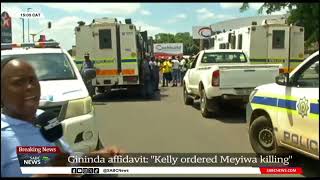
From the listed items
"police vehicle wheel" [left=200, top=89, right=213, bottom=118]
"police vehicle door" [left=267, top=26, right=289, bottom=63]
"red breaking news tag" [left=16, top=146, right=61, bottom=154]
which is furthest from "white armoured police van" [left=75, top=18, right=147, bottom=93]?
"red breaking news tag" [left=16, top=146, right=61, bottom=154]

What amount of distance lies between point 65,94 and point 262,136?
295 centimetres

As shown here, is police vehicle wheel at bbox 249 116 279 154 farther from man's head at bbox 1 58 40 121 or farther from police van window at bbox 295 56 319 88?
man's head at bbox 1 58 40 121

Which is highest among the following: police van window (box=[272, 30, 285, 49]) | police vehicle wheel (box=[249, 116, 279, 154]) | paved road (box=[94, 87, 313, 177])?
police van window (box=[272, 30, 285, 49])

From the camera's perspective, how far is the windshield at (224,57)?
14703mm

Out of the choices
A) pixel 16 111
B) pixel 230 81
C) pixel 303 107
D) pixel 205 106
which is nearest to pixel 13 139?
pixel 16 111

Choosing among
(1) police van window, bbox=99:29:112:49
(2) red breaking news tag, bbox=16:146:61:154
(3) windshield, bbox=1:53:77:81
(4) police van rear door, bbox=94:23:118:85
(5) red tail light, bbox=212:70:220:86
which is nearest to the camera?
(2) red breaking news tag, bbox=16:146:61:154

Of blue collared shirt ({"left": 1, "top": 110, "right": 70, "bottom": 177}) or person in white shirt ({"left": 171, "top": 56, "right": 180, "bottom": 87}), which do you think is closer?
blue collared shirt ({"left": 1, "top": 110, "right": 70, "bottom": 177})

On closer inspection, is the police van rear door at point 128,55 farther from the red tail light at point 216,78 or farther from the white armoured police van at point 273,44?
the red tail light at point 216,78

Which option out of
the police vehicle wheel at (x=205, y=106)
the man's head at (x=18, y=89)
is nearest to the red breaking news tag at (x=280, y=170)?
the man's head at (x=18, y=89)

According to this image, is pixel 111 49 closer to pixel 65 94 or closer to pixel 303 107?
pixel 65 94

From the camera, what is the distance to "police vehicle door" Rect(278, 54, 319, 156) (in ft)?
19.0

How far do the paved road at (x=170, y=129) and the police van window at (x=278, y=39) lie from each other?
4.79 metres

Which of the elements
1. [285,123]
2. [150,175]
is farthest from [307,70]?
[150,175]

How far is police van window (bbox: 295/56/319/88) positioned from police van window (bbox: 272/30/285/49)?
41.8 feet
